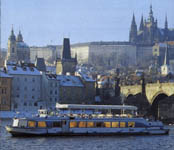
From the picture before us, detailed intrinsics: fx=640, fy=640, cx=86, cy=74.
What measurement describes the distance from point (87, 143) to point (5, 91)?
54893 mm

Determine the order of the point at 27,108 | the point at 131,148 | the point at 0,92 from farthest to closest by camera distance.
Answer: the point at 27,108
the point at 0,92
the point at 131,148

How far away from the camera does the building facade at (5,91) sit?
11650cm

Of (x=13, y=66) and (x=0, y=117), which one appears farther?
(x=13, y=66)

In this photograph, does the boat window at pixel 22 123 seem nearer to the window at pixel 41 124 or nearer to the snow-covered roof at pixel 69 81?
the window at pixel 41 124

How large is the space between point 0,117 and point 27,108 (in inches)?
644

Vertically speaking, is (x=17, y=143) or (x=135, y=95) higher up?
(x=135, y=95)

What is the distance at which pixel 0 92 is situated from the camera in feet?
381

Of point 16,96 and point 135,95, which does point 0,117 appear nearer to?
point 16,96

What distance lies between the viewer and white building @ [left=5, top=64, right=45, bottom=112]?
12244 centimetres

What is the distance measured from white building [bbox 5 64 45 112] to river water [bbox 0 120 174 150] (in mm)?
48928

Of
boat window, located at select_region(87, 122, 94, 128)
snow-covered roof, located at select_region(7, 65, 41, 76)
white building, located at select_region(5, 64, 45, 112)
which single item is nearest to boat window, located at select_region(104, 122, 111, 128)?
boat window, located at select_region(87, 122, 94, 128)

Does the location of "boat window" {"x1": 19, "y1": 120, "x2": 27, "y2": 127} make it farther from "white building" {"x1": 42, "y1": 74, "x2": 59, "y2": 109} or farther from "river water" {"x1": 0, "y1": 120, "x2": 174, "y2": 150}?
"white building" {"x1": 42, "y1": 74, "x2": 59, "y2": 109}

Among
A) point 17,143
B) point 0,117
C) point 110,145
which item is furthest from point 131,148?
point 0,117

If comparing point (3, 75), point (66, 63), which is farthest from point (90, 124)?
point (66, 63)
